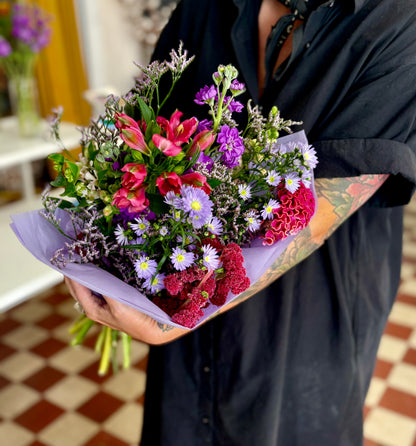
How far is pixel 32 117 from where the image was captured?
11.4ft

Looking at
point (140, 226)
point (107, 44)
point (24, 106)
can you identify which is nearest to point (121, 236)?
point (140, 226)

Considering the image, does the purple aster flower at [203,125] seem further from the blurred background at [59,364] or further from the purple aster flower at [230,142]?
the blurred background at [59,364]

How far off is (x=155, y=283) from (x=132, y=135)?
0.24m

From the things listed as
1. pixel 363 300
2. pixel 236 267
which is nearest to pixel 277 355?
pixel 363 300

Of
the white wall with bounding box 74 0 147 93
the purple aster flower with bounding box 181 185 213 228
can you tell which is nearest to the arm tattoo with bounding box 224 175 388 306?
the purple aster flower with bounding box 181 185 213 228

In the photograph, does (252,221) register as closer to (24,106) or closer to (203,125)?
(203,125)

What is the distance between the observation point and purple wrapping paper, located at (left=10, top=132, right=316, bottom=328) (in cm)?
82

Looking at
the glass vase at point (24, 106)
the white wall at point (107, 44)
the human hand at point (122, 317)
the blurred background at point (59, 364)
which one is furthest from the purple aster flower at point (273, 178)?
the white wall at point (107, 44)

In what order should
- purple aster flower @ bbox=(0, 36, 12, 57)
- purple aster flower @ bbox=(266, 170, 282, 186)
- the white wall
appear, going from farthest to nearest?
the white wall < purple aster flower @ bbox=(0, 36, 12, 57) < purple aster flower @ bbox=(266, 170, 282, 186)

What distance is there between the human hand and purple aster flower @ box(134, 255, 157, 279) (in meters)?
0.12

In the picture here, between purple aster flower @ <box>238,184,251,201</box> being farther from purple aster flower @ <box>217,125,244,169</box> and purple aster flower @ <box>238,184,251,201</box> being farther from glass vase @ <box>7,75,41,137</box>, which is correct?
glass vase @ <box>7,75,41,137</box>

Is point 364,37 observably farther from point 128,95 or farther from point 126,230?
point 126,230

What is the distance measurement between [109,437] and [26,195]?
1.88 meters

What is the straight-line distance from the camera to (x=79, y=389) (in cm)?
261
